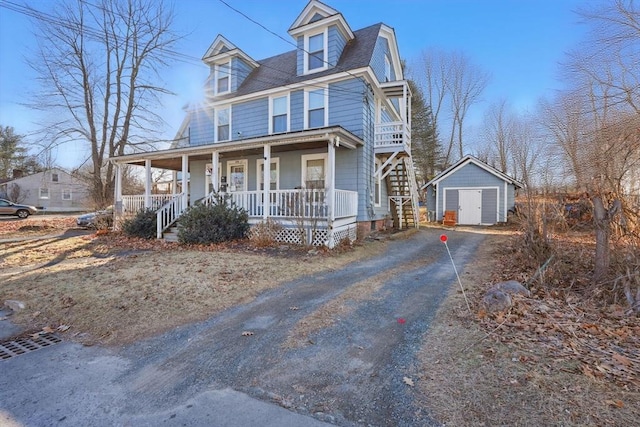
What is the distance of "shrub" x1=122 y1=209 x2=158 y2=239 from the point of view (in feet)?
39.2

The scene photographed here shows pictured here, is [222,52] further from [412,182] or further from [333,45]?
[412,182]

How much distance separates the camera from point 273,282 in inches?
236

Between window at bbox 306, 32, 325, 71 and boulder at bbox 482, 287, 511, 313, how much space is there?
1097cm

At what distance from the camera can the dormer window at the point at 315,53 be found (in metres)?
12.4

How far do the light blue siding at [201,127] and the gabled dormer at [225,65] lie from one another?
3.67 ft

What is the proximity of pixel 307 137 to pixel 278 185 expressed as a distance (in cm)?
375

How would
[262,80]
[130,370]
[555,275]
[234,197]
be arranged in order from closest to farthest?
1. [130,370]
2. [555,275]
3. [234,197]
4. [262,80]

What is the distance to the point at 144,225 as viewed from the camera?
1196 centimetres

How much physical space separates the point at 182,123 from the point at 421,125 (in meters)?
22.2

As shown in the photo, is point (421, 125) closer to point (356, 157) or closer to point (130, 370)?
point (356, 157)

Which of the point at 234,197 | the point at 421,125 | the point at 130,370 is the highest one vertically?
the point at 421,125

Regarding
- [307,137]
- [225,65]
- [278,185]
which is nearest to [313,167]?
[278,185]

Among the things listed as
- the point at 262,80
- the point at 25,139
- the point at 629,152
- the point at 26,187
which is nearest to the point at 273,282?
the point at 629,152

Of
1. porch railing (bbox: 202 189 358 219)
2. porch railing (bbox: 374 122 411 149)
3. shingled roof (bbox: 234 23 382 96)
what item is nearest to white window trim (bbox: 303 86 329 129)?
shingled roof (bbox: 234 23 382 96)
